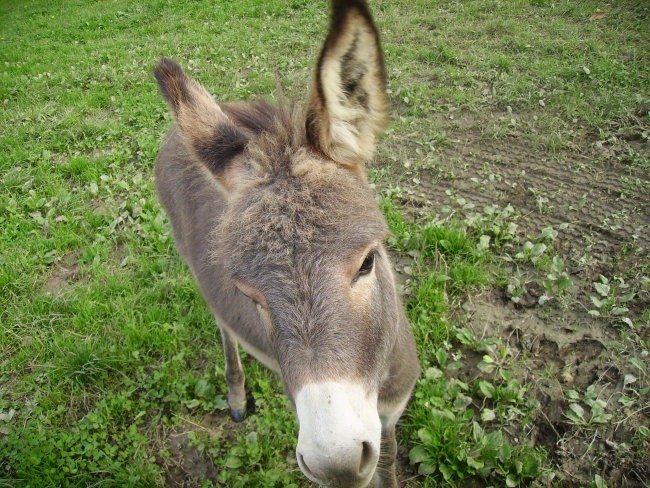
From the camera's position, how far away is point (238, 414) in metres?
3.29

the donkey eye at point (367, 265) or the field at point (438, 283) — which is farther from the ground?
the donkey eye at point (367, 265)

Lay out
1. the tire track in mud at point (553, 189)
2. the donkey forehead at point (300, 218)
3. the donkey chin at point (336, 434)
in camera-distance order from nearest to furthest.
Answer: the donkey chin at point (336, 434)
the donkey forehead at point (300, 218)
the tire track in mud at point (553, 189)

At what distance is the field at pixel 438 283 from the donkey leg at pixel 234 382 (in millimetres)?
100

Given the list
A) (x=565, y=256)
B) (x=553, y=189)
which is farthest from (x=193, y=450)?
(x=553, y=189)

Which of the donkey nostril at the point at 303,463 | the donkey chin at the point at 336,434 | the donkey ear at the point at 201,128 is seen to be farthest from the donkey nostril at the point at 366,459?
the donkey ear at the point at 201,128

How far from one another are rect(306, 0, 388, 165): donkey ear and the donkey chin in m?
1.09

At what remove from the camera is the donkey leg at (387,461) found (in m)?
2.64

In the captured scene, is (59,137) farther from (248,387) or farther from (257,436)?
(257,436)

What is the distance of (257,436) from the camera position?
10.1 feet

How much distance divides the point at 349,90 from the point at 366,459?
62.0 inches

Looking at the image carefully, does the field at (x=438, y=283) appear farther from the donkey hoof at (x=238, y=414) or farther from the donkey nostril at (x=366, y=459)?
the donkey nostril at (x=366, y=459)

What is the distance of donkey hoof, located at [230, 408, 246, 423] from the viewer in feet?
10.8

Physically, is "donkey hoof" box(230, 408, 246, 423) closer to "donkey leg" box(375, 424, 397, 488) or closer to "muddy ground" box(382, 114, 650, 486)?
"donkey leg" box(375, 424, 397, 488)

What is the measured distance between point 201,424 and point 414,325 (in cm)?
189
